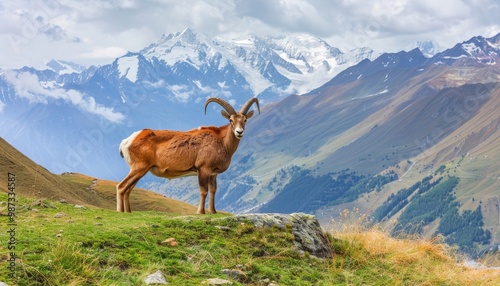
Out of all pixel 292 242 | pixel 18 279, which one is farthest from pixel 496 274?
pixel 18 279

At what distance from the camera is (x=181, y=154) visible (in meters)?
22.6

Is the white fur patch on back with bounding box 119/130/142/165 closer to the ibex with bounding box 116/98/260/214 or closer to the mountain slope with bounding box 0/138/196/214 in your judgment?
the ibex with bounding box 116/98/260/214

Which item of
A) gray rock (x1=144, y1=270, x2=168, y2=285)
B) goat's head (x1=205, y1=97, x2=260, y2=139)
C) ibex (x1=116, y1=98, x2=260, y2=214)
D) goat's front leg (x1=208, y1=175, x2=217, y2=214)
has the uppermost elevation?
goat's head (x1=205, y1=97, x2=260, y2=139)

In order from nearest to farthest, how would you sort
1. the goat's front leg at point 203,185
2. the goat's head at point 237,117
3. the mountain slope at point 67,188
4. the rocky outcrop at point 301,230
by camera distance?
the rocky outcrop at point 301,230
the goat's front leg at point 203,185
the goat's head at point 237,117
the mountain slope at point 67,188

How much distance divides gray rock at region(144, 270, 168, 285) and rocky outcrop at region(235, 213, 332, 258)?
549 cm

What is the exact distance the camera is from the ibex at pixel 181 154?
22.6 meters

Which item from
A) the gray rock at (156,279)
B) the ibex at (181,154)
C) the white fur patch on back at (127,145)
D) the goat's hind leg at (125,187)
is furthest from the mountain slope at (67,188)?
the gray rock at (156,279)

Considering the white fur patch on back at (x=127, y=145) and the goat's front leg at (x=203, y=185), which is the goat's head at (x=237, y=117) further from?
the white fur patch on back at (x=127, y=145)

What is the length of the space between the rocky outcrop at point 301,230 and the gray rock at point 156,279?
5.49 meters

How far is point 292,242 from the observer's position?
16250mm

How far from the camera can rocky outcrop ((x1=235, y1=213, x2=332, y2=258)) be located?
1661cm

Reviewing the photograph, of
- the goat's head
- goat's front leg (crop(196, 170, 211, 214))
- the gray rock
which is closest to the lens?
the gray rock

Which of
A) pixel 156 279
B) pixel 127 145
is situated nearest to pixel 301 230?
pixel 156 279

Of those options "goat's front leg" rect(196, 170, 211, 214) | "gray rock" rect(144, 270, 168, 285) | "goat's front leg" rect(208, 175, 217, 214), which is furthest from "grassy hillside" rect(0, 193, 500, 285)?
"goat's front leg" rect(208, 175, 217, 214)
